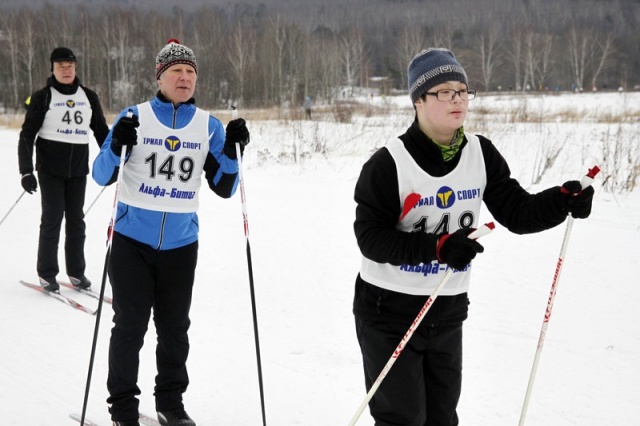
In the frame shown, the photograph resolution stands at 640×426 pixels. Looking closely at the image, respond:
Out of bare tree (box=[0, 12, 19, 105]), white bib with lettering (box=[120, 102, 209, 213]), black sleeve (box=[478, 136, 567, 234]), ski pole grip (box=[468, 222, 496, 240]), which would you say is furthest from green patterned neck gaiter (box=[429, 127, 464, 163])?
bare tree (box=[0, 12, 19, 105])

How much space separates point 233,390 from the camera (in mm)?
3650

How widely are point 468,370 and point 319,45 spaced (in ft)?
182

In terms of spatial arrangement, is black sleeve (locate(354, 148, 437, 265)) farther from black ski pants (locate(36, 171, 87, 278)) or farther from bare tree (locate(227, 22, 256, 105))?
bare tree (locate(227, 22, 256, 105))

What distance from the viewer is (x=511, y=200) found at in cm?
237

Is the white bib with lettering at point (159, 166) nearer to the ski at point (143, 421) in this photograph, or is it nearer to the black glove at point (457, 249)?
the ski at point (143, 421)

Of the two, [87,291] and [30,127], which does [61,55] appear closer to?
[30,127]

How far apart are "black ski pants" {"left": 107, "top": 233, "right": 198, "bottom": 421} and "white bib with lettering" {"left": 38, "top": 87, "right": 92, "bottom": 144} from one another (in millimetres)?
2602

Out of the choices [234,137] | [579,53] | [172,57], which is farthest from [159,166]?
[579,53]

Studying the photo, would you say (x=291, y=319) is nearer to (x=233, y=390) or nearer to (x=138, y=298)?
(x=233, y=390)

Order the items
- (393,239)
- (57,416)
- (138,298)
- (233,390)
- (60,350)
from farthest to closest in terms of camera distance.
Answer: (60,350), (233,390), (57,416), (138,298), (393,239)

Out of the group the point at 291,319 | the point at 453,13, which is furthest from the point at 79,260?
the point at 453,13

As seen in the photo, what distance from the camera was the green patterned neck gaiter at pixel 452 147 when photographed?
2219 millimetres

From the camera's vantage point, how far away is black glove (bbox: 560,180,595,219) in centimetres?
218

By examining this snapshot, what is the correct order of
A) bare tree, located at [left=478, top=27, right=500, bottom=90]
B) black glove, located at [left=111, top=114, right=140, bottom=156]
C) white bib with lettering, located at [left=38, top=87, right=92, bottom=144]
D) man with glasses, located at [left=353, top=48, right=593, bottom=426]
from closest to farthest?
man with glasses, located at [left=353, top=48, right=593, bottom=426], black glove, located at [left=111, top=114, right=140, bottom=156], white bib with lettering, located at [left=38, top=87, right=92, bottom=144], bare tree, located at [left=478, top=27, right=500, bottom=90]
